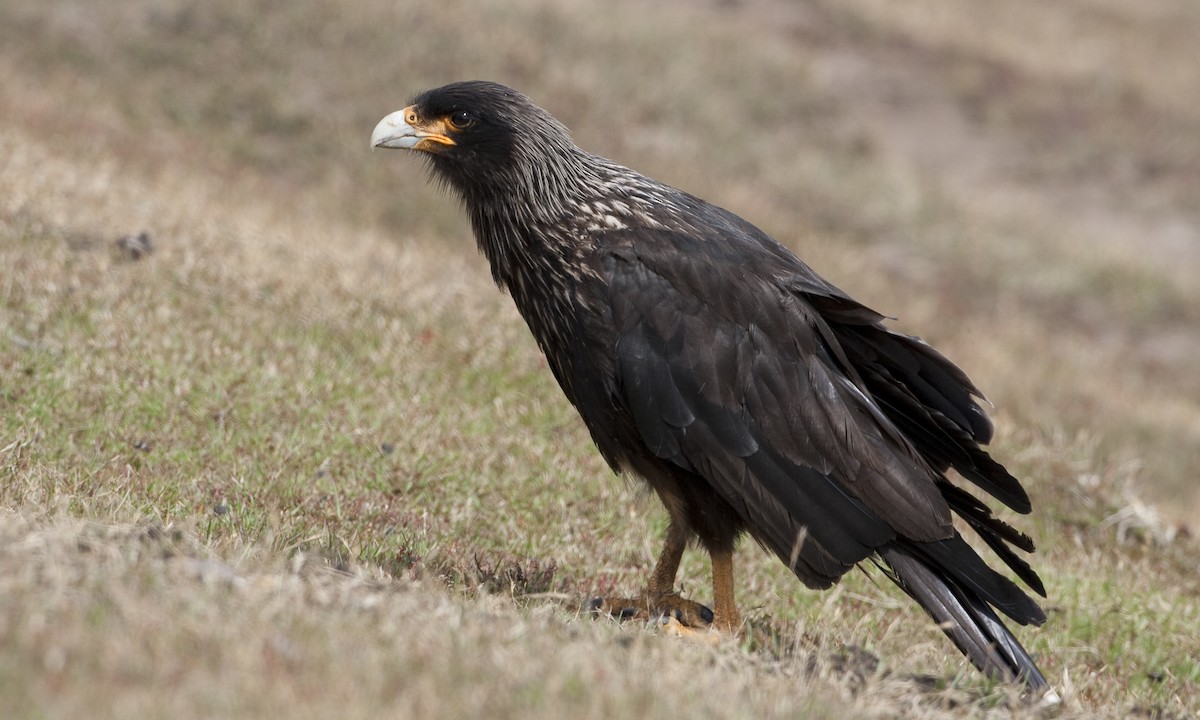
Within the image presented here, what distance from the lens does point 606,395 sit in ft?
16.4

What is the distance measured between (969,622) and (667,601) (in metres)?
1.23

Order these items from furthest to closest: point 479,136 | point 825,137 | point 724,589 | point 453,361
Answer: point 825,137 < point 453,361 < point 479,136 < point 724,589

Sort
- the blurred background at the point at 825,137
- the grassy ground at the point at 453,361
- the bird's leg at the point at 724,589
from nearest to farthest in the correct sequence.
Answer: the grassy ground at the point at 453,361 < the bird's leg at the point at 724,589 < the blurred background at the point at 825,137

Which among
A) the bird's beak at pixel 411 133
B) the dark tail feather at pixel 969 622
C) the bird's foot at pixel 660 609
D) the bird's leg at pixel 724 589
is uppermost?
the bird's beak at pixel 411 133

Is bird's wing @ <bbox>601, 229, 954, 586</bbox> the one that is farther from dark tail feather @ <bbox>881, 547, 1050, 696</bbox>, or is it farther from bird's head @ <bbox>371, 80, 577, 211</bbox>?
bird's head @ <bbox>371, 80, 577, 211</bbox>

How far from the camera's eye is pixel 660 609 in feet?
17.5

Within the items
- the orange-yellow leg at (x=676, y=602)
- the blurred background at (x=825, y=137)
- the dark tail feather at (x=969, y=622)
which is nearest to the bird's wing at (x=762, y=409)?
the dark tail feather at (x=969, y=622)

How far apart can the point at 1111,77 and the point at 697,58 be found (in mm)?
8111

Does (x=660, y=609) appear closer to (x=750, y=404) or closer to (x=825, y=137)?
(x=750, y=404)

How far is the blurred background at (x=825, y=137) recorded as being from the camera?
1284cm

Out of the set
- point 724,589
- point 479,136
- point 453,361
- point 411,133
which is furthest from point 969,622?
point 453,361

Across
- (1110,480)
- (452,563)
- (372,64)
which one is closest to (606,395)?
(452,563)

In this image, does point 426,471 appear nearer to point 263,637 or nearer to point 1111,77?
point 263,637

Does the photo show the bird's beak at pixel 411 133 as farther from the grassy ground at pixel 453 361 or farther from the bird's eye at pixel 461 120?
the grassy ground at pixel 453 361
